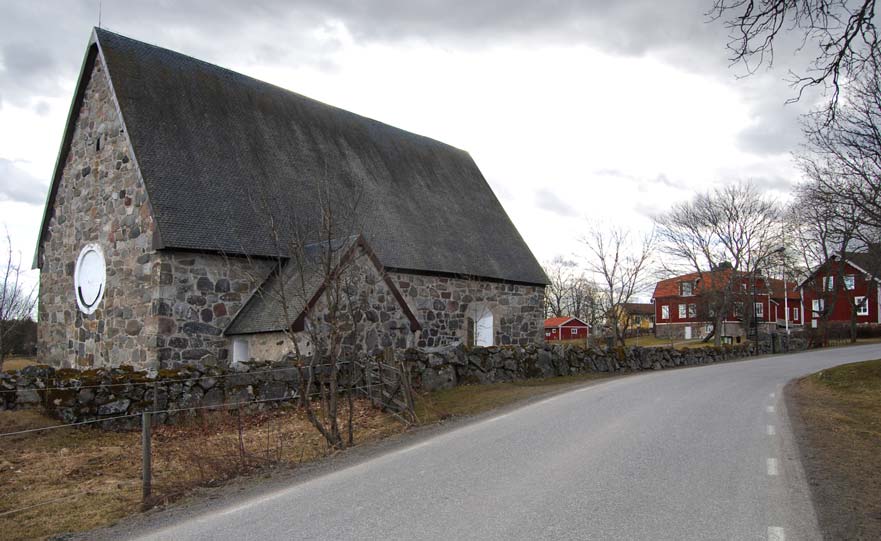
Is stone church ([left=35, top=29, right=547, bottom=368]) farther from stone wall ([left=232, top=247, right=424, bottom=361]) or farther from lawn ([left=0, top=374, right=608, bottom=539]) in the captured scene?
lawn ([left=0, top=374, right=608, bottom=539])

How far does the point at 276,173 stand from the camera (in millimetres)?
21156

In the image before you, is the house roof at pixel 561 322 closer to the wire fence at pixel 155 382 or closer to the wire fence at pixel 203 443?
the wire fence at pixel 203 443

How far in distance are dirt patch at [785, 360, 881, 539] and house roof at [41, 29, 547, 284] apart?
9504 mm

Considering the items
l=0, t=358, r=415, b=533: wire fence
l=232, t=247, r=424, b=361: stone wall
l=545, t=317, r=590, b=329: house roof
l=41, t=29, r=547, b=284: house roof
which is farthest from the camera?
l=545, t=317, r=590, b=329: house roof

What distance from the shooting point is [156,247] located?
16.7m

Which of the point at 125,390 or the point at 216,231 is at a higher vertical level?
the point at 216,231

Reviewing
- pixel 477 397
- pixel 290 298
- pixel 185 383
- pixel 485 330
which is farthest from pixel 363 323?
pixel 485 330

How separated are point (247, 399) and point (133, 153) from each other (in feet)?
26.0

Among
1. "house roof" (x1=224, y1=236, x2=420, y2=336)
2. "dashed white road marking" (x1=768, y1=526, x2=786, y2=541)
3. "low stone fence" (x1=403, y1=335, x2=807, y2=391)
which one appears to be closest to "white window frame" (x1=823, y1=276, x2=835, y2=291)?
"low stone fence" (x1=403, y1=335, x2=807, y2=391)

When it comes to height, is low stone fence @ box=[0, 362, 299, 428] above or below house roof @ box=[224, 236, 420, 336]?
below

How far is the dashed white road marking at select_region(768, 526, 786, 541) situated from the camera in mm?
5550

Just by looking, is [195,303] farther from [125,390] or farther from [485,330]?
[485,330]

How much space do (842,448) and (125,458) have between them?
34.1 ft

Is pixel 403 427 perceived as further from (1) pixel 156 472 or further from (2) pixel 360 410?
(1) pixel 156 472
